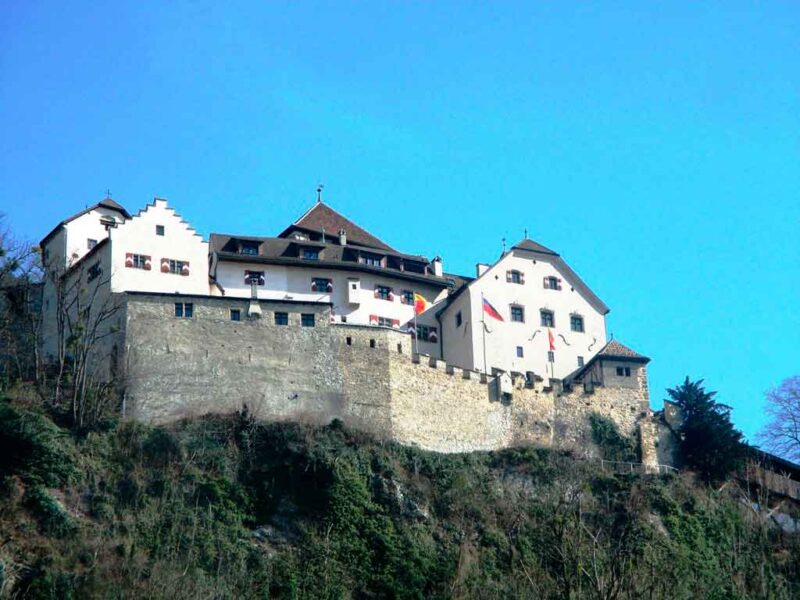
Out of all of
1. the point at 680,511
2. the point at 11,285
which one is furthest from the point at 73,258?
the point at 680,511

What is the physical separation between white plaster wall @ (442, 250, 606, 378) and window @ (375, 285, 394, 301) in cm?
294

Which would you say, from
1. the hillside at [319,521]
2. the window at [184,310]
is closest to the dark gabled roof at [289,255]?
the window at [184,310]

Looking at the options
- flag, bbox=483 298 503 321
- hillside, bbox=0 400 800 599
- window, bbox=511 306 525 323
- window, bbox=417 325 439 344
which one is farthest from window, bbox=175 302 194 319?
window, bbox=511 306 525 323

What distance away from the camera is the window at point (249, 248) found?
67562 millimetres

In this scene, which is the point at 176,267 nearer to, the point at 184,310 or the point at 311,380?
the point at 184,310

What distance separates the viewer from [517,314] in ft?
230

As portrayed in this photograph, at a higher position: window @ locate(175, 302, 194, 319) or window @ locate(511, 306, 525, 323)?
window @ locate(511, 306, 525, 323)

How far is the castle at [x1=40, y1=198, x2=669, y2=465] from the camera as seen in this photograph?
61.1 m

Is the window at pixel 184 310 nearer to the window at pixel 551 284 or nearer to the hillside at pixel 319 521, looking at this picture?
the hillside at pixel 319 521

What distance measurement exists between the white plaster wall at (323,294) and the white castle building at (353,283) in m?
0.04

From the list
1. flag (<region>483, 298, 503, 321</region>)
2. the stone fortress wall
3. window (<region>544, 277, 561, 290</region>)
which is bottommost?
the stone fortress wall

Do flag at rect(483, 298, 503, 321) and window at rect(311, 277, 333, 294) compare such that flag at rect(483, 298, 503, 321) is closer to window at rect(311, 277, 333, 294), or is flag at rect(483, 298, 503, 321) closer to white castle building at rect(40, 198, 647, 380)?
white castle building at rect(40, 198, 647, 380)

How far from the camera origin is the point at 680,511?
204 ft

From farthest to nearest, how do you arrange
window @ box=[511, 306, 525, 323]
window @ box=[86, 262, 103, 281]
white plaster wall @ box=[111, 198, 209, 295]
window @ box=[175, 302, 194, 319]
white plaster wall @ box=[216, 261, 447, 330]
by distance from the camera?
1. window @ box=[511, 306, 525, 323]
2. white plaster wall @ box=[216, 261, 447, 330]
3. window @ box=[86, 262, 103, 281]
4. white plaster wall @ box=[111, 198, 209, 295]
5. window @ box=[175, 302, 194, 319]
